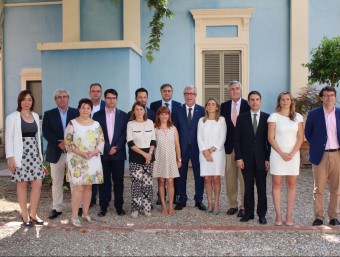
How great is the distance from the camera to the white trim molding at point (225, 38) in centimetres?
1054

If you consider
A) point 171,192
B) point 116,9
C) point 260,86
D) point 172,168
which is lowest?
point 171,192

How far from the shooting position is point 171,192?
607 cm

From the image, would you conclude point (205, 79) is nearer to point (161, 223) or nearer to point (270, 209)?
point (270, 209)

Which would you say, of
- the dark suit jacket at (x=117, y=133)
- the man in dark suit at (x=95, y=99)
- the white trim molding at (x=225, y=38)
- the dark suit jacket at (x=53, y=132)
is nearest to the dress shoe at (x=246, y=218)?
the dark suit jacket at (x=117, y=133)

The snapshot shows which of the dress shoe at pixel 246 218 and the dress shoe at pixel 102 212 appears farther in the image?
the dress shoe at pixel 102 212

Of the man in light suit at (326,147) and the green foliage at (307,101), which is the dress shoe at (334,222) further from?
the green foliage at (307,101)

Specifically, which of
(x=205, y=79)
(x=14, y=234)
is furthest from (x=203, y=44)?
(x=14, y=234)

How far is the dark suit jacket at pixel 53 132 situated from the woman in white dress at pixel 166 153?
1.31 metres

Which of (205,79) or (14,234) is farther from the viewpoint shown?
(205,79)

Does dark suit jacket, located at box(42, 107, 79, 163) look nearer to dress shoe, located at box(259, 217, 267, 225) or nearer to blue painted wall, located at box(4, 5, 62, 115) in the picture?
dress shoe, located at box(259, 217, 267, 225)

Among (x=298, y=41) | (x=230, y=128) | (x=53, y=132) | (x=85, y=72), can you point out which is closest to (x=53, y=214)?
(x=53, y=132)

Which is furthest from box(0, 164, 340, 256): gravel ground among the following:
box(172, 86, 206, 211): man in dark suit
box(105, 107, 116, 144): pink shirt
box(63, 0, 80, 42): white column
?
box(63, 0, 80, 42): white column

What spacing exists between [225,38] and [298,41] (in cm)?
188

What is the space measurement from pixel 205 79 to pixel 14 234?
6959 mm
